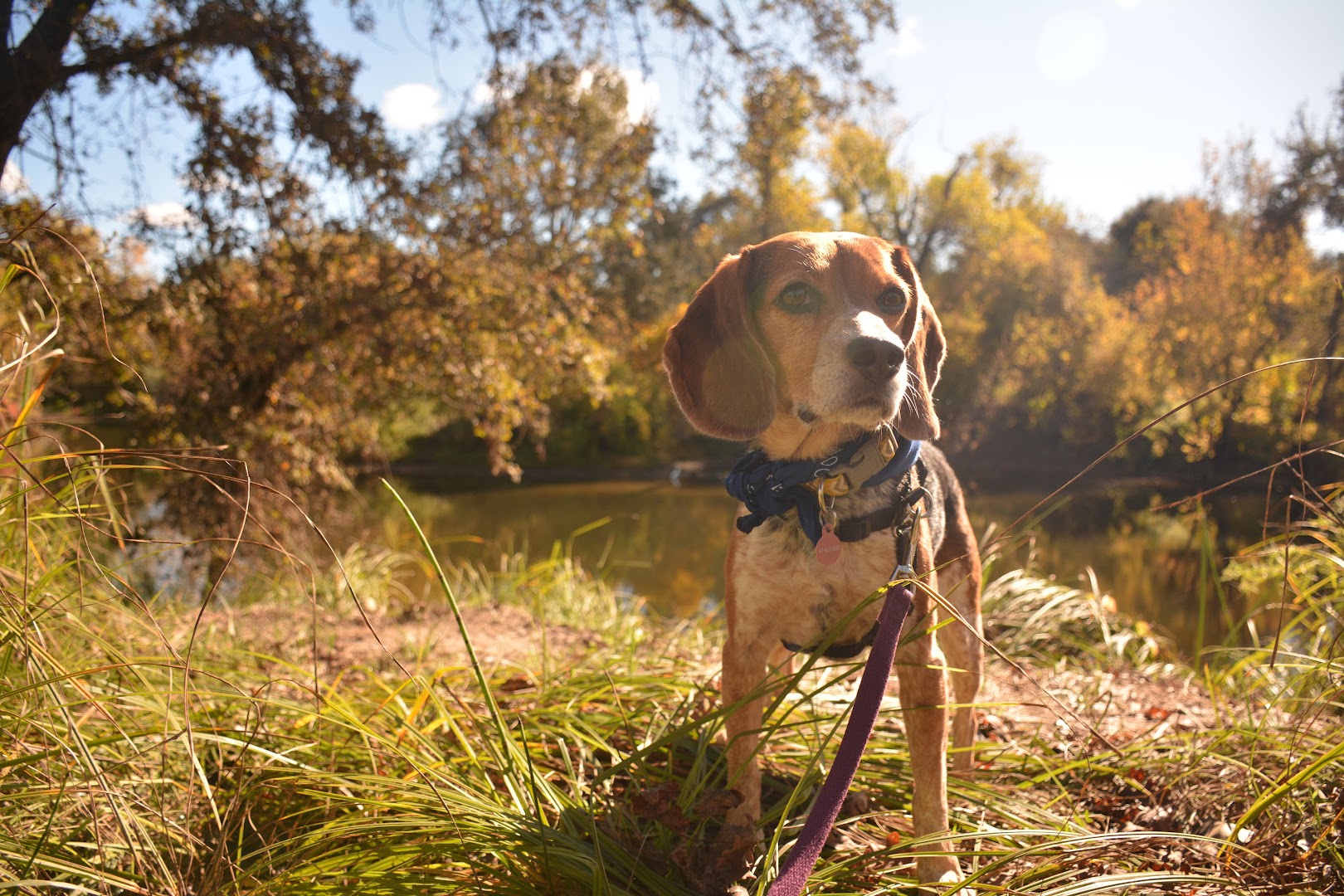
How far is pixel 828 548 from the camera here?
2.10 m

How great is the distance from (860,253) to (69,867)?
261 centimetres

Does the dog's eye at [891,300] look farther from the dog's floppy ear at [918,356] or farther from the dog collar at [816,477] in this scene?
the dog collar at [816,477]

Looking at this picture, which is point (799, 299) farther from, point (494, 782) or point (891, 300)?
point (494, 782)

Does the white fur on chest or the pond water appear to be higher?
the white fur on chest

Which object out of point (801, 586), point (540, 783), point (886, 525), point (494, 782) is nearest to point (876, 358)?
point (886, 525)

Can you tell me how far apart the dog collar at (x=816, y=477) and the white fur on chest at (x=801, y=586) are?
7 centimetres

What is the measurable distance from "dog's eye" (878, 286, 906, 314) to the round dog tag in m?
0.80

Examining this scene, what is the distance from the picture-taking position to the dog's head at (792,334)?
2223 mm

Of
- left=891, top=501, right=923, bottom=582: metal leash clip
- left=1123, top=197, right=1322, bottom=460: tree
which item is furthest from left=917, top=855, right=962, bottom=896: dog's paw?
left=1123, top=197, right=1322, bottom=460: tree

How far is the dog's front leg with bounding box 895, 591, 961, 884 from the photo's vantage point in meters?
2.01

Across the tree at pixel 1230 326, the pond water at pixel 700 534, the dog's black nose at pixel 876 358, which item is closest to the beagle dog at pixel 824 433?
the dog's black nose at pixel 876 358

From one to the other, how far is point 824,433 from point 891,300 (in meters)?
0.51

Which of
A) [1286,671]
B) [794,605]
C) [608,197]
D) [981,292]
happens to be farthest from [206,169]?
[981,292]

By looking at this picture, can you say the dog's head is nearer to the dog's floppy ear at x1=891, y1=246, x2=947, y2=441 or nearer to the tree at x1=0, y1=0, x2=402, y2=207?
the dog's floppy ear at x1=891, y1=246, x2=947, y2=441
